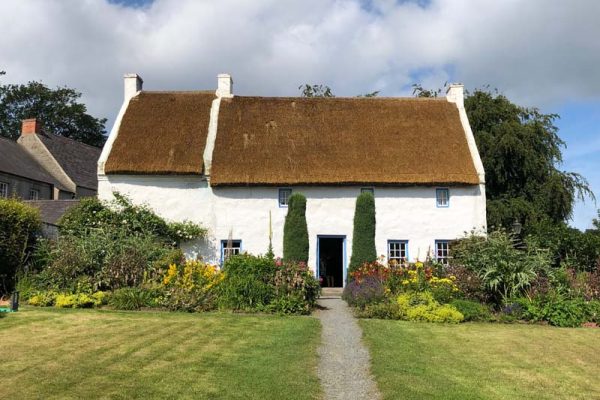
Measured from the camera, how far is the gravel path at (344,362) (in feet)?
21.7

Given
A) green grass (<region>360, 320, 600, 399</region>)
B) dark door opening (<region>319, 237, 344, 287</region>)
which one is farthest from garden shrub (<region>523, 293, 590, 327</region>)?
dark door opening (<region>319, 237, 344, 287</region>)

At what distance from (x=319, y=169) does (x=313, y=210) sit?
1.57 meters

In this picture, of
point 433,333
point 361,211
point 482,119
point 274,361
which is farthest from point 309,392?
point 482,119

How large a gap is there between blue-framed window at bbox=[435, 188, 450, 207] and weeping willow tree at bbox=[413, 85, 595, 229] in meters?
5.67

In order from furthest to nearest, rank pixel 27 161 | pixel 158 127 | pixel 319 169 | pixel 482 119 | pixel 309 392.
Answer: pixel 27 161 < pixel 482 119 < pixel 158 127 < pixel 319 169 < pixel 309 392

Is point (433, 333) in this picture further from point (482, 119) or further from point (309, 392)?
point (482, 119)

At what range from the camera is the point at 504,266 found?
43.7 ft

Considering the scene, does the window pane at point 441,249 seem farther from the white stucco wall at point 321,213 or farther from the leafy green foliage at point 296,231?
the leafy green foliage at point 296,231

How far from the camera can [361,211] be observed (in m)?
19.1

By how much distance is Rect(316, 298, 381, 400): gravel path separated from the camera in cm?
661

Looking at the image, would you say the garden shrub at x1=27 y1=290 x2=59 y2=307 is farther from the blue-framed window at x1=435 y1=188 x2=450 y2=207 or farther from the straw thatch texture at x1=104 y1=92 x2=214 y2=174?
the blue-framed window at x1=435 y1=188 x2=450 y2=207

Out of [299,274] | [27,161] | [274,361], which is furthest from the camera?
[27,161]

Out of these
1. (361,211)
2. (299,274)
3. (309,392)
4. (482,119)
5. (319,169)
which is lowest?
(309,392)

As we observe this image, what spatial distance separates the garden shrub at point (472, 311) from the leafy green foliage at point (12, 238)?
37.3 feet
